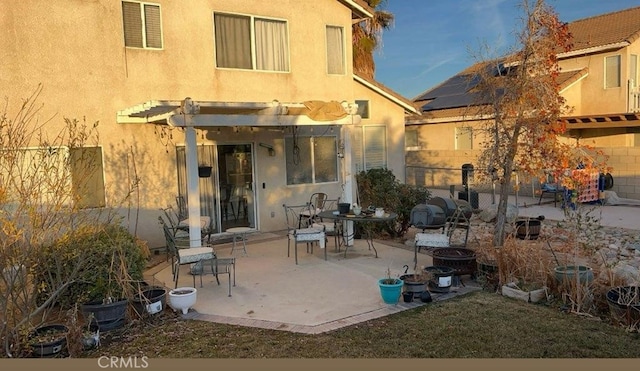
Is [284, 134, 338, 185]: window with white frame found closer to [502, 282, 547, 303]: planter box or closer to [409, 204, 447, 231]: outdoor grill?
[409, 204, 447, 231]: outdoor grill

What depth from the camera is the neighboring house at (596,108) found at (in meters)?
17.1

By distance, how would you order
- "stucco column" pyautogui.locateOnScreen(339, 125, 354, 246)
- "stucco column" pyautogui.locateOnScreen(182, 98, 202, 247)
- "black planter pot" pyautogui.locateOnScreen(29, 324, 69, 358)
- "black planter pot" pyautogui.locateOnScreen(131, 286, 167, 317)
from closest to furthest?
"black planter pot" pyautogui.locateOnScreen(29, 324, 69, 358), "black planter pot" pyautogui.locateOnScreen(131, 286, 167, 317), "stucco column" pyautogui.locateOnScreen(182, 98, 202, 247), "stucco column" pyautogui.locateOnScreen(339, 125, 354, 246)

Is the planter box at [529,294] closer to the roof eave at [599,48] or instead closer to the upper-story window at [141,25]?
the upper-story window at [141,25]

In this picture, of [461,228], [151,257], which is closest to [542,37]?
[461,228]

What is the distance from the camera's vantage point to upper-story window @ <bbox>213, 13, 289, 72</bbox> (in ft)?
35.4

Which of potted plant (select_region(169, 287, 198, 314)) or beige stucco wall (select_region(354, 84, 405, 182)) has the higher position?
beige stucco wall (select_region(354, 84, 405, 182))

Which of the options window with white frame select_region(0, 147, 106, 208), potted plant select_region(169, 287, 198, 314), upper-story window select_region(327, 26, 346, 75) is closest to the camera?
window with white frame select_region(0, 147, 106, 208)

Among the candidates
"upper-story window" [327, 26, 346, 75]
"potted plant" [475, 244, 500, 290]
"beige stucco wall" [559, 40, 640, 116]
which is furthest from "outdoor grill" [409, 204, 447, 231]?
"beige stucco wall" [559, 40, 640, 116]

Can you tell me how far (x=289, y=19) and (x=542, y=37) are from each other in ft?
19.7

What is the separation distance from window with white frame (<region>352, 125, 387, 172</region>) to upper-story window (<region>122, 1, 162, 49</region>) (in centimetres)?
590

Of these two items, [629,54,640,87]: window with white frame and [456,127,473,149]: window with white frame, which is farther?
[456,127,473,149]: window with white frame

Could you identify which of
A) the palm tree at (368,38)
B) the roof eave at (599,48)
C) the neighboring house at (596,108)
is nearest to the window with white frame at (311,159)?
the neighboring house at (596,108)

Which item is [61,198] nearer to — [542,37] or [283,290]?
[283,290]

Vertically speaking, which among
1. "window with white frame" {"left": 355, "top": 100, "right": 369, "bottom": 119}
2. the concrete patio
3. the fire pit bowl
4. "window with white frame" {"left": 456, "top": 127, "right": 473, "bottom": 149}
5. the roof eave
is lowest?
the concrete patio
